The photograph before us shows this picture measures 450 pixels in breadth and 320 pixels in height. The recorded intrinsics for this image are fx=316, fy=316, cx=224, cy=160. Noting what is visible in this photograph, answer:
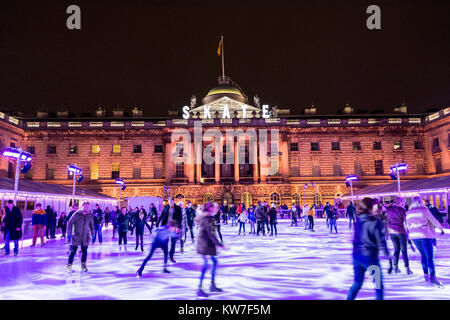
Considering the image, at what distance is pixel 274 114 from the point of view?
5656 centimetres

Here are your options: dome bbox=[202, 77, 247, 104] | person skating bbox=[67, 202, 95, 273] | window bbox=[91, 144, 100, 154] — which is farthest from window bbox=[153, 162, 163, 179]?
person skating bbox=[67, 202, 95, 273]

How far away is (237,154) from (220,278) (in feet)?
143

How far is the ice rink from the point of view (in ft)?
21.6

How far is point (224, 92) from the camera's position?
2547 inches

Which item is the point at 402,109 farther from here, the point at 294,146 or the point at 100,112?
the point at 100,112

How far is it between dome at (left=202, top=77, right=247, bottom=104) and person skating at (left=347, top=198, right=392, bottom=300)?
59.8 m

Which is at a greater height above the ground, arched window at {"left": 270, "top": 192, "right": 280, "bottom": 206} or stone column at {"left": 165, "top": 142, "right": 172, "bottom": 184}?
stone column at {"left": 165, "top": 142, "right": 172, "bottom": 184}

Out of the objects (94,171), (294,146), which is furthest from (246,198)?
(94,171)

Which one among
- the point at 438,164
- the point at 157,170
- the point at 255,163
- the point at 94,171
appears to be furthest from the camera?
the point at 157,170

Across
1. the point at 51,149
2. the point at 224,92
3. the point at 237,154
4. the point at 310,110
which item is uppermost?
the point at 224,92

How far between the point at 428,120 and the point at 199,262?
54582mm

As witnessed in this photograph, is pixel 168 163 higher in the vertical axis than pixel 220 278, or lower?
higher

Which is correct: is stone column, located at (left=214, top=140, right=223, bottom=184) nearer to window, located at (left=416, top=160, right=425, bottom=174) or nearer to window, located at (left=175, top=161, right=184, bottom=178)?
window, located at (left=175, top=161, right=184, bottom=178)
